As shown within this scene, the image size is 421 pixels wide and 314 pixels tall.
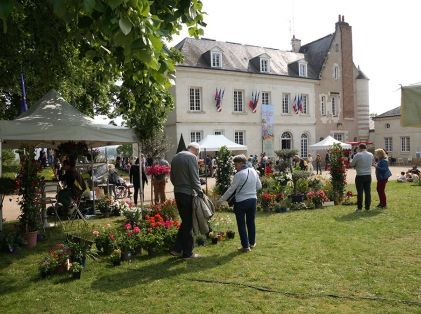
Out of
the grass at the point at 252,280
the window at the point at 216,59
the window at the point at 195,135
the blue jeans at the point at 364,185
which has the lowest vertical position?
the grass at the point at 252,280

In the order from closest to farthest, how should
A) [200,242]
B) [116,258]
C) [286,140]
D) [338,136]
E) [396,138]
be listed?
[116,258] < [200,242] < [286,140] < [338,136] < [396,138]

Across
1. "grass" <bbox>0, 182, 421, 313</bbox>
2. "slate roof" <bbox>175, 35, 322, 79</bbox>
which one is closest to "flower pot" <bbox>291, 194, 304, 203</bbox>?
"grass" <bbox>0, 182, 421, 313</bbox>

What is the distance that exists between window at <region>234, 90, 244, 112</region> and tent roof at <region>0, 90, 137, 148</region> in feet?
79.0

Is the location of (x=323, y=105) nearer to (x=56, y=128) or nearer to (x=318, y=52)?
(x=318, y=52)

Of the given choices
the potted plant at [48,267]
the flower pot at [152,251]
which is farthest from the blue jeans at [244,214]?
the potted plant at [48,267]

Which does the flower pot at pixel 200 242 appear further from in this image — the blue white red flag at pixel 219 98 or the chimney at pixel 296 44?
the chimney at pixel 296 44

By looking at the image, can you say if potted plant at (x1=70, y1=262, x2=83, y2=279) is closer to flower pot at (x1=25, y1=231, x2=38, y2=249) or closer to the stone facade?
flower pot at (x1=25, y1=231, x2=38, y2=249)

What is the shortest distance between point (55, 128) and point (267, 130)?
89.4ft

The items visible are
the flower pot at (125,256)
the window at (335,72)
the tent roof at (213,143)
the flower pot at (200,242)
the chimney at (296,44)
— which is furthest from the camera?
the chimney at (296,44)

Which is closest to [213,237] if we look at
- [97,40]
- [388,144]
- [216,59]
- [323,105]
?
[97,40]

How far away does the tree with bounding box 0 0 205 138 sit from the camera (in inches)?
132

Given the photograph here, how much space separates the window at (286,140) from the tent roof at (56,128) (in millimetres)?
27119

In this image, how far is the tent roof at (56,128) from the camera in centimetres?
870

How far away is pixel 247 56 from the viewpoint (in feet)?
118
